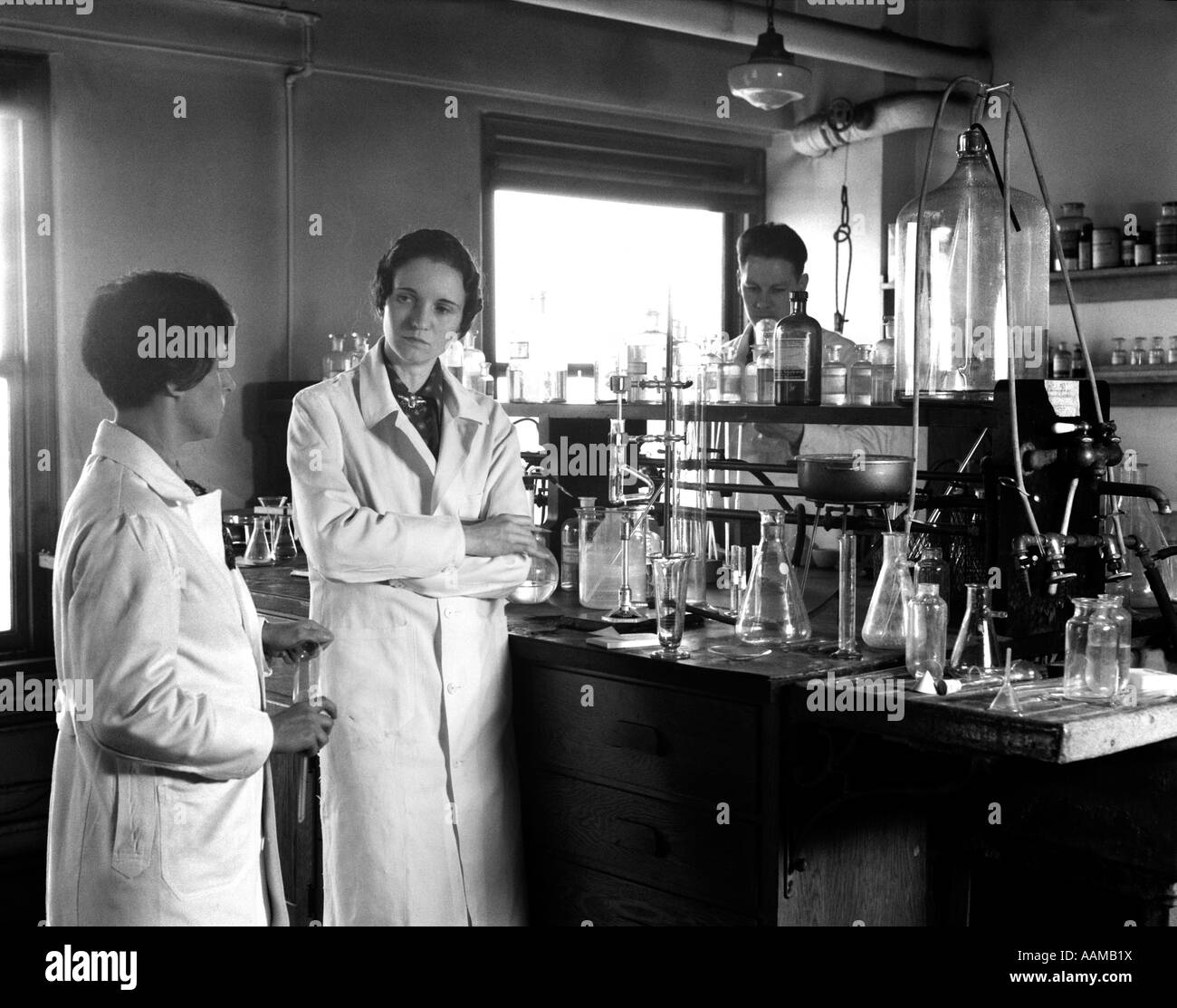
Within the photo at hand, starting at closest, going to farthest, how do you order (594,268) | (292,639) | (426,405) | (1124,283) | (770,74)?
(292,639) → (426,405) → (770,74) → (1124,283) → (594,268)

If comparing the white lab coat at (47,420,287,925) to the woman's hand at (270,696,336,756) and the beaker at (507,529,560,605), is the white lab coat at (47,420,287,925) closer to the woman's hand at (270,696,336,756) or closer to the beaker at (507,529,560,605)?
the woman's hand at (270,696,336,756)

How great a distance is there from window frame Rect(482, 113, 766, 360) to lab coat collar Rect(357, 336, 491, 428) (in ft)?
8.93

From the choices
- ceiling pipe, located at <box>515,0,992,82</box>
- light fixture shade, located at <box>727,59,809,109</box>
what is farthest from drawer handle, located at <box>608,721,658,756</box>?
light fixture shade, located at <box>727,59,809,109</box>

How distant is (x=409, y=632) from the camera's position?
2672 millimetres

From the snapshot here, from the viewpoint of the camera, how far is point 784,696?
234 cm

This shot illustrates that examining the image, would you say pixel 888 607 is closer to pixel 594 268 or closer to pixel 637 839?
pixel 637 839

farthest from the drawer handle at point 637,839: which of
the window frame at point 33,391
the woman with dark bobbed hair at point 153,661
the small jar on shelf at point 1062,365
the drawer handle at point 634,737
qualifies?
the small jar on shelf at point 1062,365

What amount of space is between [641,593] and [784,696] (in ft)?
2.44

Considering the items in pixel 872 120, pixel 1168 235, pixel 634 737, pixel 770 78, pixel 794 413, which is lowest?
pixel 634 737

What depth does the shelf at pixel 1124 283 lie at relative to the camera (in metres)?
5.26

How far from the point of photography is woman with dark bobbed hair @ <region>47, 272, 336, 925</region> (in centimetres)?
177

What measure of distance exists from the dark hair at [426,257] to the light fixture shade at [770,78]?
2162 mm

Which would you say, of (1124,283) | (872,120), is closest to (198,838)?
(1124,283)

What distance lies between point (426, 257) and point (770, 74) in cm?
230
